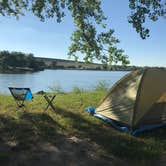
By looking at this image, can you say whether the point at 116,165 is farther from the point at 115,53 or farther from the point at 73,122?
the point at 115,53

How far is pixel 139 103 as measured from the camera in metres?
5.69

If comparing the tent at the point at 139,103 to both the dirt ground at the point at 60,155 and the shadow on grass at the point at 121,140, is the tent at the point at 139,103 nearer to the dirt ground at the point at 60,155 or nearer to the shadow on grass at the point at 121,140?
the shadow on grass at the point at 121,140

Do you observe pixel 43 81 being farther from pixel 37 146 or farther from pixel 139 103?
pixel 37 146

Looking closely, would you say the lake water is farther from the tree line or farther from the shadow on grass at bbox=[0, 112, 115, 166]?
the tree line

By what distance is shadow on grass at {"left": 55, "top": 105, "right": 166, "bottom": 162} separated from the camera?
4.21m

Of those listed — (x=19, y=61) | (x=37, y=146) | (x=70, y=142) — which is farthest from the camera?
(x=19, y=61)

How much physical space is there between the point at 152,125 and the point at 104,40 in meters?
4.06

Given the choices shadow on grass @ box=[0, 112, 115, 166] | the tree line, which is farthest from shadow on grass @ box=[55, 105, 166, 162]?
the tree line

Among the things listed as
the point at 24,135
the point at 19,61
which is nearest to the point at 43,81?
the point at 19,61

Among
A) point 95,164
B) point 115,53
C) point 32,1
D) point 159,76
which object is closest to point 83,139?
point 95,164

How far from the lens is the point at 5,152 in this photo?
13.2ft

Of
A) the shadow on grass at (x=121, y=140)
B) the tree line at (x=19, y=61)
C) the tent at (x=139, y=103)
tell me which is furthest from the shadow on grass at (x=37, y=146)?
the tree line at (x=19, y=61)

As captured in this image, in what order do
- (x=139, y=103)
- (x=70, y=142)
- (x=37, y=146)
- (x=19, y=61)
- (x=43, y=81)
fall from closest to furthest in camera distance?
(x=37, y=146) < (x=70, y=142) < (x=139, y=103) < (x=43, y=81) < (x=19, y=61)

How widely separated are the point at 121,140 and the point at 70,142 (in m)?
1.04
